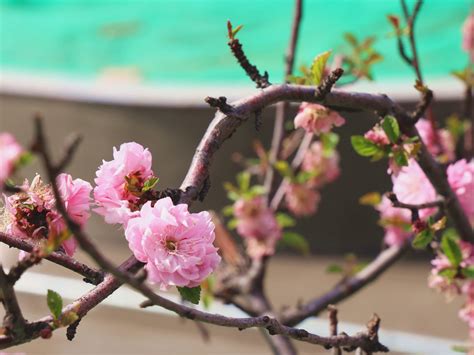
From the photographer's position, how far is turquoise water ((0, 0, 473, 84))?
5977 millimetres

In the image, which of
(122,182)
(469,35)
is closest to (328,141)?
(469,35)

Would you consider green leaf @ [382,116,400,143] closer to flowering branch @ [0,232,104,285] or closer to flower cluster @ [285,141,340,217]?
flowering branch @ [0,232,104,285]

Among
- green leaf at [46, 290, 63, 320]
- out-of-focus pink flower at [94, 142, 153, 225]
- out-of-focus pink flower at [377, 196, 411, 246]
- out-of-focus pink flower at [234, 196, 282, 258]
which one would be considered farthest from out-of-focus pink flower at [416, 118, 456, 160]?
green leaf at [46, 290, 63, 320]

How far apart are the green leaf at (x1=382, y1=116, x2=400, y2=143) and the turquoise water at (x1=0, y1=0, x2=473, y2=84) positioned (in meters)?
4.49

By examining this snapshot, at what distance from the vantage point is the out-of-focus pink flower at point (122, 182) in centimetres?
82

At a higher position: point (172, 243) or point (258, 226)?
point (258, 226)

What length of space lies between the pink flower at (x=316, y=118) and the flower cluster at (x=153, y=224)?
10.7 inches

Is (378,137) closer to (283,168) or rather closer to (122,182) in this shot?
(122,182)

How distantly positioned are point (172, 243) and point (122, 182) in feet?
0.30

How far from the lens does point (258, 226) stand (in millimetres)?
1830

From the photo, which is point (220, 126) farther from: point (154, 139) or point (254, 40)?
point (254, 40)

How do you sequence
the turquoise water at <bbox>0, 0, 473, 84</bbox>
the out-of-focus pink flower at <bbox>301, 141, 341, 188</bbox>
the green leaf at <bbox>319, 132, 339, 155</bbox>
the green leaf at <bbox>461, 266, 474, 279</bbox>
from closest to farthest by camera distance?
the green leaf at <bbox>461, 266, 474, 279</bbox> < the green leaf at <bbox>319, 132, 339, 155</bbox> < the out-of-focus pink flower at <bbox>301, 141, 341, 188</bbox> < the turquoise water at <bbox>0, 0, 473, 84</bbox>

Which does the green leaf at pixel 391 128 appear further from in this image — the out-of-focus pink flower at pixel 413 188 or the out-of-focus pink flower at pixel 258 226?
the out-of-focus pink flower at pixel 258 226

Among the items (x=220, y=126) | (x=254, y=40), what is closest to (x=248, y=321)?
(x=220, y=126)
